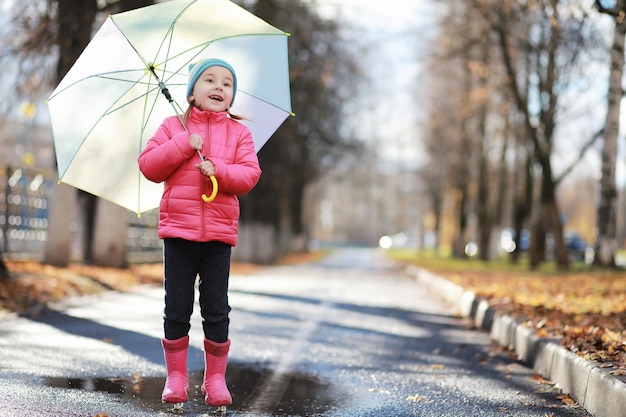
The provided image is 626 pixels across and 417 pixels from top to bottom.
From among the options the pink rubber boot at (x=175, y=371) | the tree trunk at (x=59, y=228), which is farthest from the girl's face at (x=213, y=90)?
the tree trunk at (x=59, y=228)

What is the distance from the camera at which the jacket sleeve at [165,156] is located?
14.9 ft

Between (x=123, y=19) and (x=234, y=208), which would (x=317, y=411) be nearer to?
(x=234, y=208)

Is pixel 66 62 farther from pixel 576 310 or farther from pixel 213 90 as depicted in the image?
pixel 213 90

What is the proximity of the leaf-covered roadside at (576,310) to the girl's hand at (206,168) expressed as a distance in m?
2.73

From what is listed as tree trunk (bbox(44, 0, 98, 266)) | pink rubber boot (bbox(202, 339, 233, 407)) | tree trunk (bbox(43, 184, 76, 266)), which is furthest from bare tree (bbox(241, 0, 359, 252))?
pink rubber boot (bbox(202, 339, 233, 407))

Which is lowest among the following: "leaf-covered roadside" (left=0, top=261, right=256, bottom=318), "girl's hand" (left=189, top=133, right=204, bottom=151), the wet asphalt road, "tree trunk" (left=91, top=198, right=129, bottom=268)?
the wet asphalt road

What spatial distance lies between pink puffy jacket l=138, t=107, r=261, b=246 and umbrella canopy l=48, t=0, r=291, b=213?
56cm

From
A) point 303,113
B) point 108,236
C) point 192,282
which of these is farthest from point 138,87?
point 303,113

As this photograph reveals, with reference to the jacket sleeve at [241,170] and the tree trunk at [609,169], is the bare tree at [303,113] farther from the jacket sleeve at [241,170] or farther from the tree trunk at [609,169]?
the jacket sleeve at [241,170]

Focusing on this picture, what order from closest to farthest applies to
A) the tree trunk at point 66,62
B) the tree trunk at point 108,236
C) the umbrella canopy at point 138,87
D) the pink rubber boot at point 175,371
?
the pink rubber boot at point 175,371
the umbrella canopy at point 138,87
the tree trunk at point 66,62
the tree trunk at point 108,236

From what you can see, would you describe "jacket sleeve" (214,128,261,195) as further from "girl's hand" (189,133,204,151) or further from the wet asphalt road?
the wet asphalt road

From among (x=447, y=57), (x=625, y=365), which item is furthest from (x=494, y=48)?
(x=625, y=365)

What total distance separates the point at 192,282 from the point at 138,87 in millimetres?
1427

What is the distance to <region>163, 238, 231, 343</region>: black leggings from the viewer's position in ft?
15.4
